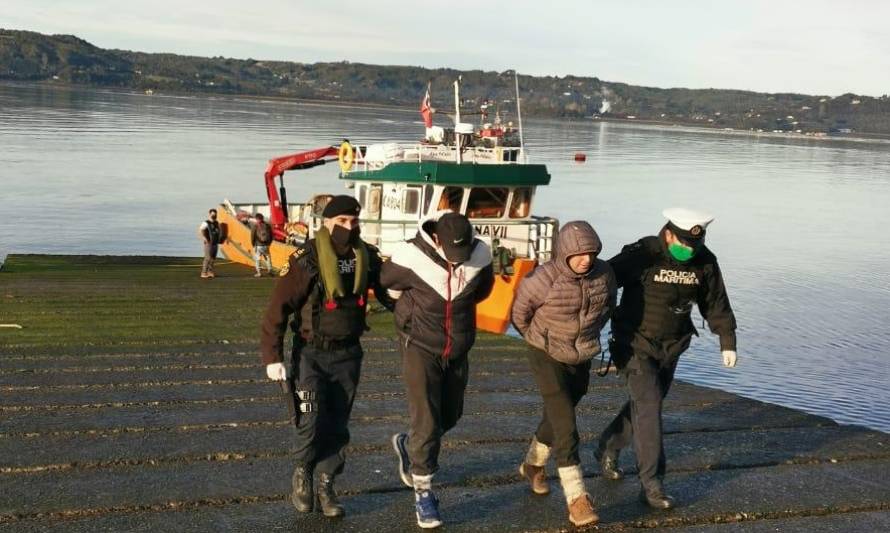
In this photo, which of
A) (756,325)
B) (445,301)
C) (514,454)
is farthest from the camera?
(756,325)

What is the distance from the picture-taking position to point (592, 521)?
6750 millimetres

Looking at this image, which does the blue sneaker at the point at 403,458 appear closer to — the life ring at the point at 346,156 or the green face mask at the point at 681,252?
the green face mask at the point at 681,252

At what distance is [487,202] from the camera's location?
77.4 ft

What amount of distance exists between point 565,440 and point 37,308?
490 inches

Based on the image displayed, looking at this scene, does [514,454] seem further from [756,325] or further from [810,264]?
[810,264]

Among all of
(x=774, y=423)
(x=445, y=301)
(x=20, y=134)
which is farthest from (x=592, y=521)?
(x=20, y=134)

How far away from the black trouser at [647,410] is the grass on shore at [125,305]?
26.4ft

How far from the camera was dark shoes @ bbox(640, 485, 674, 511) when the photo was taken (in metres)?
7.24

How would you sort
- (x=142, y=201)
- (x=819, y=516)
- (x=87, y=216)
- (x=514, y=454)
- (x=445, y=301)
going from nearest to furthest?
(x=445, y=301), (x=819, y=516), (x=514, y=454), (x=87, y=216), (x=142, y=201)

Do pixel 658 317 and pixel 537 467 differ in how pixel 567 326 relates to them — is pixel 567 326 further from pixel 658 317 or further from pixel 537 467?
pixel 537 467

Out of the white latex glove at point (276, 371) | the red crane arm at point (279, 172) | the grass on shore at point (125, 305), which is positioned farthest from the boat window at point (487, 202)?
the white latex glove at point (276, 371)

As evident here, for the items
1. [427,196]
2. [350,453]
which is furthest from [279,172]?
[350,453]

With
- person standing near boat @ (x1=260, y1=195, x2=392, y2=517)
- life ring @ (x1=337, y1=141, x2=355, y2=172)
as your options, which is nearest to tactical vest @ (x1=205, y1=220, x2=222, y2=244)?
life ring @ (x1=337, y1=141, x2=355, y2=172)

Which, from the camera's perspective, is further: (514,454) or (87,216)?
(87,216)
